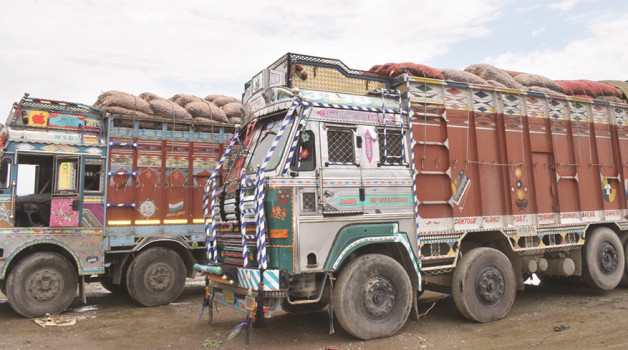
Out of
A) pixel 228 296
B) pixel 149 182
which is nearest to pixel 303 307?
pixel 228 296

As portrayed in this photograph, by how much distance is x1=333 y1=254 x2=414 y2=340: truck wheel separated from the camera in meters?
5.54

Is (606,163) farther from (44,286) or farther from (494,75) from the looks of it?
(44,286)

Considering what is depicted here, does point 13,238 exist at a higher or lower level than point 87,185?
lower

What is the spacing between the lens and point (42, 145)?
323 inches

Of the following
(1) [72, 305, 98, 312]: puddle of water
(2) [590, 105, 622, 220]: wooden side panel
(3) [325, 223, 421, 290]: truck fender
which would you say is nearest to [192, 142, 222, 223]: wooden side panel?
(1) [72, 305, 98, 312]: puddle of water

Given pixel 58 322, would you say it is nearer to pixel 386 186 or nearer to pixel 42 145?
pixel 42 145

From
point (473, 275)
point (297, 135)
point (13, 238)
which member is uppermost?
point (297, 135)

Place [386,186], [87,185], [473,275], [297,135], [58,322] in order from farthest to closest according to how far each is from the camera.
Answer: [87,185] < [58,322] < [473,275] < [386,186] < [297,135]

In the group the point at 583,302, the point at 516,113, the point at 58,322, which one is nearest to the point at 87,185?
the point at 58,322

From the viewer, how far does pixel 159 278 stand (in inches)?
345

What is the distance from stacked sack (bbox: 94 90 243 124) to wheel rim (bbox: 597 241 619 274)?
24.5ft

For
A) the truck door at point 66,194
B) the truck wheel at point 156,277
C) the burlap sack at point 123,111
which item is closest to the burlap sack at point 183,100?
the burlap sack at point 123,111

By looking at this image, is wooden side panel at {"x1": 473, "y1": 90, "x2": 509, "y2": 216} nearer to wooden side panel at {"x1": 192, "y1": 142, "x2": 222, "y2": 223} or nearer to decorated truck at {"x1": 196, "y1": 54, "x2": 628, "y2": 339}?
decorated truck at {"x1": 196, "y1": 54, "x2": 628, "y2": 339}

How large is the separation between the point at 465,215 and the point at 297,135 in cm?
299
